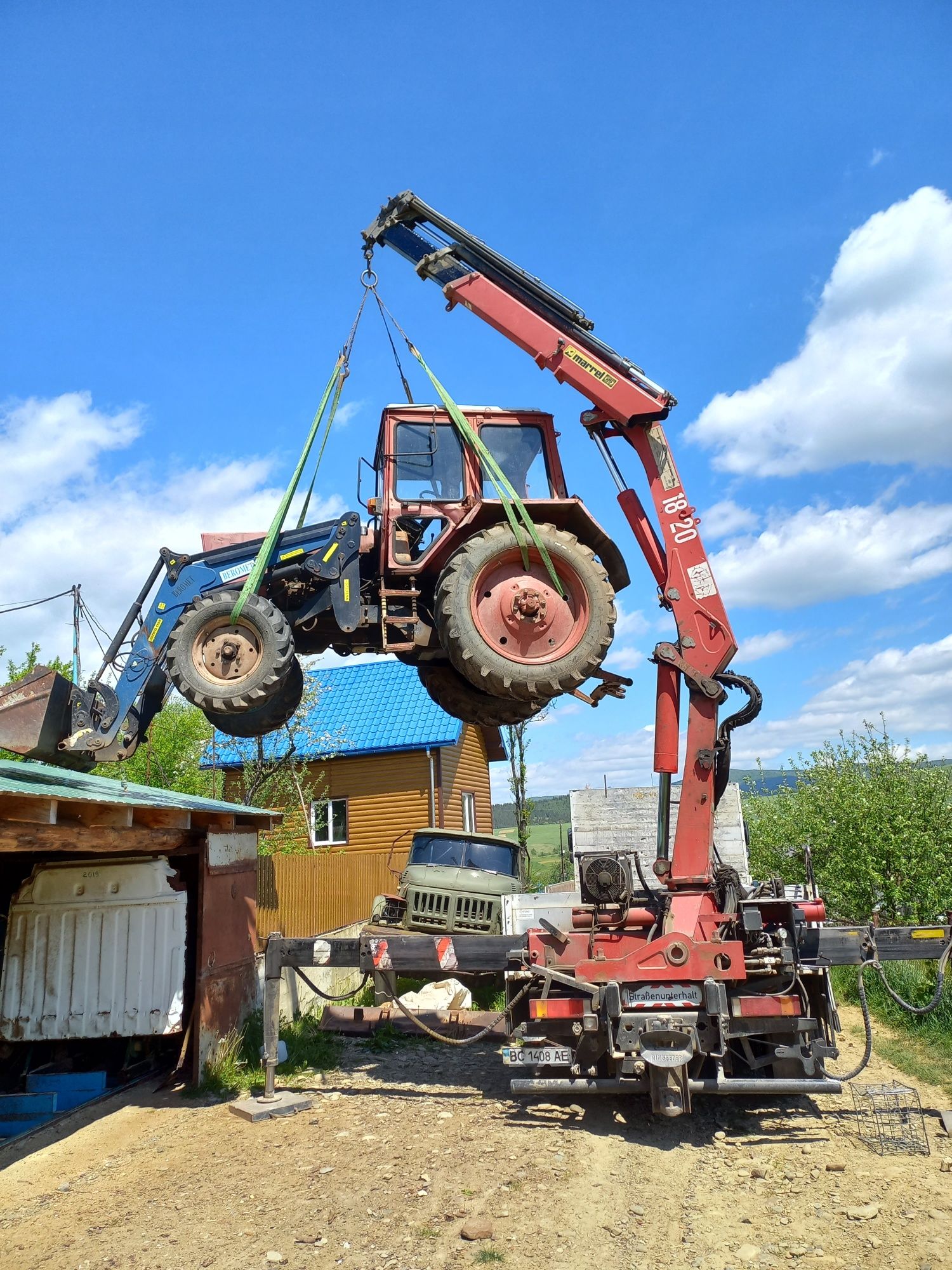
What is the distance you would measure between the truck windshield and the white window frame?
10.0 metres

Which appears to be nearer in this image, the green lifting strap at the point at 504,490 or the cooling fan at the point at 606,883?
the green lifting strap at the point at 504,490

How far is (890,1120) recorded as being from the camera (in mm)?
6898

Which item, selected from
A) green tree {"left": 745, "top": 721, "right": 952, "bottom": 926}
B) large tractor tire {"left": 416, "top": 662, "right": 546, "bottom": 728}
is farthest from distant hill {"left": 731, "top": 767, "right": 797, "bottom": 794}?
large tractor tire {"left": 416, "top": 662, "right": 546, "bottom": 728}

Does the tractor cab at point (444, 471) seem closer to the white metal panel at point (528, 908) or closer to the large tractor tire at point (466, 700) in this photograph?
the large tractor tire at point (466, 700)

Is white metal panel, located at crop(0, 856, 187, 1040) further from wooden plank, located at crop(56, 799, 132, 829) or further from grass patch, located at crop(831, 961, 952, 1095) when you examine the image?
grass patch, located at crop(831, 961, 952, 1095)

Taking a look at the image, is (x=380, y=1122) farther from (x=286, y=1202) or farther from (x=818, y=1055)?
(x=818, y=1055)

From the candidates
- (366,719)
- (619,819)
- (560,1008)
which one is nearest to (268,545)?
(560,1008)

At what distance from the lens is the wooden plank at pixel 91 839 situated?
6766 millimetres

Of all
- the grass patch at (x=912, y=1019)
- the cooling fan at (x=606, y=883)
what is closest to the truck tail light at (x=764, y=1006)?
the cooling fan at (x=606, y=883)

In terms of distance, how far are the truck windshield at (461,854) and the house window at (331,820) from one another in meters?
8.99

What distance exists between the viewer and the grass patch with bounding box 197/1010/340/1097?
886 centimetres

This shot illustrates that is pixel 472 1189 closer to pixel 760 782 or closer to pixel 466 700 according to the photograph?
pixel 466 700

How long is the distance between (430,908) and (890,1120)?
22.2ft

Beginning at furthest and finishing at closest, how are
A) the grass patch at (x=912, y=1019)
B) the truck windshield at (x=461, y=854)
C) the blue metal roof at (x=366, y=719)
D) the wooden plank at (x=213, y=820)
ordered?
the blue metal roof at (x=366, y=719), the truck windshield at (x=461, y=854), the wooden plank at (x=213, y=820), the grass patch at (x=912, y=1019)
